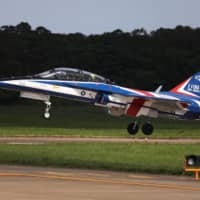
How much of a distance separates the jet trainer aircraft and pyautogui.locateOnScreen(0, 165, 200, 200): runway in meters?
19.2

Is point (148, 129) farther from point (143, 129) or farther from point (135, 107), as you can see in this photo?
point (135, 107)

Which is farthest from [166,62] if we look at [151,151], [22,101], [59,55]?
[151,151]

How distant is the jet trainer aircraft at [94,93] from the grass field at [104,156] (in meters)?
9.56

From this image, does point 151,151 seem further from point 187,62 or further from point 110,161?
point 187,62

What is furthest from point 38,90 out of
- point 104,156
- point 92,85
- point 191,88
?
point 104,156

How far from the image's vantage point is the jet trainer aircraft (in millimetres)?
39281

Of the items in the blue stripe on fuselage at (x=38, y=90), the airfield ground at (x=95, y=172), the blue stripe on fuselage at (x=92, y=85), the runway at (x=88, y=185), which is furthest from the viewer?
the blue stripe on fuselage at (x=92, y=85)

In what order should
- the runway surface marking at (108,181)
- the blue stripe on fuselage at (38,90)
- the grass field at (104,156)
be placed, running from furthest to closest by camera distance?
the blue stripe on fuselage at (38,90) < the grass field at (104,156) < the runway surface marking at (108,181)

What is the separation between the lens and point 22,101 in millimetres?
87188

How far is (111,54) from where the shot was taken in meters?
114

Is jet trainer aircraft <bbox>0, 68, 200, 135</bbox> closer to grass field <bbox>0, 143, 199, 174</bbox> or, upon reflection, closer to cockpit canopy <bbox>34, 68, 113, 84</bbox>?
cockpit canopy <bbox>34, 68, 113, 84</bbox>

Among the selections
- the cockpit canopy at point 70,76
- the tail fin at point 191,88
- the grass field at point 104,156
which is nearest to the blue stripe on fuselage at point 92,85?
the cockpit canopy at point 70,76

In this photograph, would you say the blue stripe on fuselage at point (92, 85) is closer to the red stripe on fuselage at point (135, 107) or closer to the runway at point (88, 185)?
the red stripe on fuselage at point (135, 107)

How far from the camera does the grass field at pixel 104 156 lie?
21.2 m
